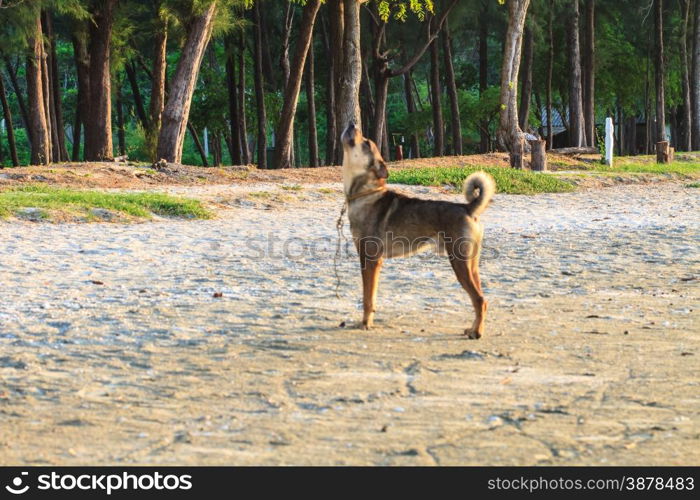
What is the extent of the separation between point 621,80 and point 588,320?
43356 millimetres

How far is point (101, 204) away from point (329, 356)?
892 cm

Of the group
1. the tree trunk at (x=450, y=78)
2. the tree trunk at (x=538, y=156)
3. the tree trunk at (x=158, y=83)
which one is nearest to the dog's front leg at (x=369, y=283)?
the tree trunk at (x=538, y=156)

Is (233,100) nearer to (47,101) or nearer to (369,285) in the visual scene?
(47,101)

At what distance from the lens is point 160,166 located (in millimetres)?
22531

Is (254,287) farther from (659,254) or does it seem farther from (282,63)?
(282,63)

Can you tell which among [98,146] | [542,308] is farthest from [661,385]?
[98,146]

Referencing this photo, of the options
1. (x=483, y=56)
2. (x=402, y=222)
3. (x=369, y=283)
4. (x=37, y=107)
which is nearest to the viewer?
(x=402, y=222)

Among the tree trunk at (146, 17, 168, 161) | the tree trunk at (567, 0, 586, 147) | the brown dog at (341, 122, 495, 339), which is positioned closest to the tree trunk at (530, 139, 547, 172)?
the tree trunk at (146, 17, 168, 161)

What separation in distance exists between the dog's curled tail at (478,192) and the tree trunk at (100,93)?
2017cm

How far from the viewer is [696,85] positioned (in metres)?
44.2

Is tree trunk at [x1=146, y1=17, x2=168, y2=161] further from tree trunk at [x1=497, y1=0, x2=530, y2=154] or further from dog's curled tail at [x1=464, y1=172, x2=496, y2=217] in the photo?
dog's curled tail at [x1=464, y1=172, x2=496, y2=217]

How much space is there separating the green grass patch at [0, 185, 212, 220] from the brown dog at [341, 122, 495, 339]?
24.8ft

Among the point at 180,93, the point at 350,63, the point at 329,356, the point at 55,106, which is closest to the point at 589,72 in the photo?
the point at 350,63

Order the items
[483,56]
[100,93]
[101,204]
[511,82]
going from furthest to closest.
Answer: [483,56] < [511,82] < [100,93] < [101,204]
